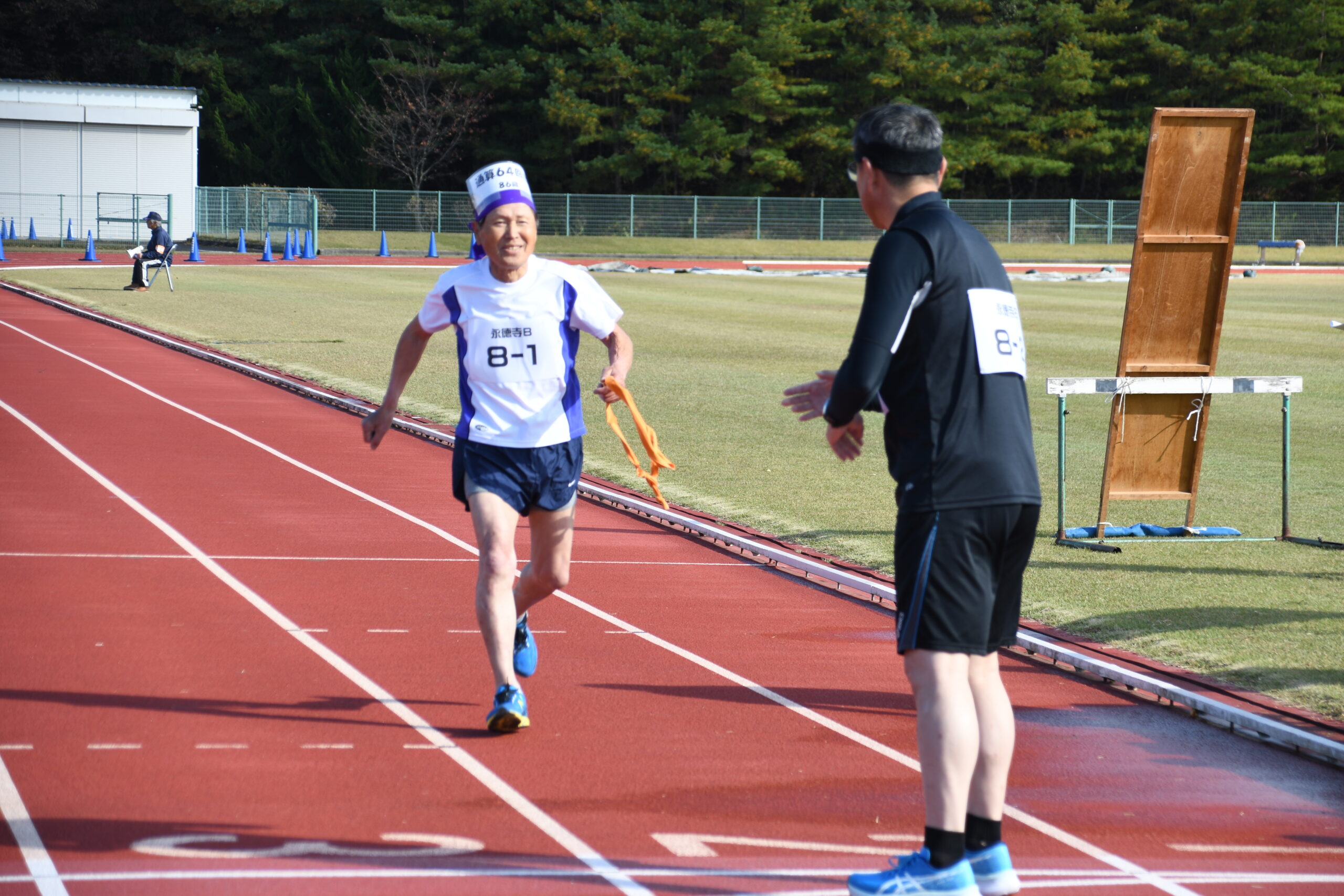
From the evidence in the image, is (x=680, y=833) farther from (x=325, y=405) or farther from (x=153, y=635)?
(x=325, y=405)

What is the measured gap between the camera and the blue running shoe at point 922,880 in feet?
12.6

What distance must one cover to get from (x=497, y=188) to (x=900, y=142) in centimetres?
210

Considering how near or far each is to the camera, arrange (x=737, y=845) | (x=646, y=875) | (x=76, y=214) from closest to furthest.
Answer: (x=646, y=875) → (x=737, y=845) → (x=76, y=214)

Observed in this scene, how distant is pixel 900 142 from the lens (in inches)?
153

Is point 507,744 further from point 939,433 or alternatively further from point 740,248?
point 740,248

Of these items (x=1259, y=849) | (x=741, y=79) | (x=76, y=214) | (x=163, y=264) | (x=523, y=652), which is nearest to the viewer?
(x=1259, y=849)

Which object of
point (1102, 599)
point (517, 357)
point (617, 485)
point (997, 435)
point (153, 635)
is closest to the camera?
point (997, 435)

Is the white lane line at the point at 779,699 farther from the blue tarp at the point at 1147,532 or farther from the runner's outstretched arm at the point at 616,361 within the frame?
the blue tarp at the point at 1147,532

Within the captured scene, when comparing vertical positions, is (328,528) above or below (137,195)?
below

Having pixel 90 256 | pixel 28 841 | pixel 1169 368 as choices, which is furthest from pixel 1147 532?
pixel 90 256

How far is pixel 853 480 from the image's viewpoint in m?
12.0

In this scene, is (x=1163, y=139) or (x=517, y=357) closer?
(x=517, y=357)

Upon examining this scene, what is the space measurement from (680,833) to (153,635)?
335 cm

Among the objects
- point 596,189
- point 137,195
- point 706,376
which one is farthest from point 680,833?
point 596,189
